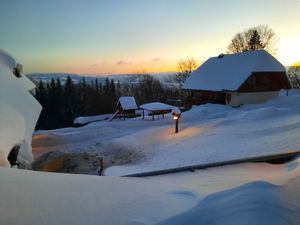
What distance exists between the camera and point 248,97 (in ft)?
92.4

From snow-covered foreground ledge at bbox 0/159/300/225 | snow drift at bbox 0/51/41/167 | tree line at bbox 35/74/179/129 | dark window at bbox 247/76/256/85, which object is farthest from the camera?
tree line at bbox 35/74/179/129

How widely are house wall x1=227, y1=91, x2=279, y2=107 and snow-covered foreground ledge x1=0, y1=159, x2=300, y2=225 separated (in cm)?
2325

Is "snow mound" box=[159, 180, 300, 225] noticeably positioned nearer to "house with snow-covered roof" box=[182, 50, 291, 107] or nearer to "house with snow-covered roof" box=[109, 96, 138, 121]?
"house with snow-covered roof" box=[182, 50, 291, 107]

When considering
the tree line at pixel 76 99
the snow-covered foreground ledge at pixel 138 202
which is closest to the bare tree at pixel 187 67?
the tree line at pixel 76 99

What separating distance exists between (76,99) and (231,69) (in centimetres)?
3464

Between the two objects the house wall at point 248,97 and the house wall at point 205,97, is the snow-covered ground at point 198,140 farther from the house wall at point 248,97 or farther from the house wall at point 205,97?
the house wall at point 205,97

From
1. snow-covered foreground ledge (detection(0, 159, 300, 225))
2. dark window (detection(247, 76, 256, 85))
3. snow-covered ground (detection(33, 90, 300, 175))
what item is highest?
Result: dark window (detection(247, 76, 256, 85))

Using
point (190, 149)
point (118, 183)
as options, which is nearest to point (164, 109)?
point (190, 149)

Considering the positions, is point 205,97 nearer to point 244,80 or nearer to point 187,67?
point 244,80

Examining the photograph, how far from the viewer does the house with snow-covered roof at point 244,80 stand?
2775cm

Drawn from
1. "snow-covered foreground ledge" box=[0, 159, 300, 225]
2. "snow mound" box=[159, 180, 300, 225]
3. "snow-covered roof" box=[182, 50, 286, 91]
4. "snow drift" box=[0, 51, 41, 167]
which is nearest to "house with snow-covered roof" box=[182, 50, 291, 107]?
"snow-covered roof" box=[182, 50, 286, 91]

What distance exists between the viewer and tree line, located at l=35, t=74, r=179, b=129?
47688 millimetres

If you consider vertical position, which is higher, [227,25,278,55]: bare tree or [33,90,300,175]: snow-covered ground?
[227,25,278,55]: bare tree

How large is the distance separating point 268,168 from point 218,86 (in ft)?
74.2
